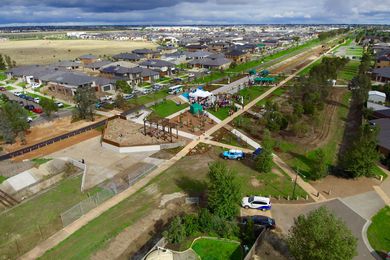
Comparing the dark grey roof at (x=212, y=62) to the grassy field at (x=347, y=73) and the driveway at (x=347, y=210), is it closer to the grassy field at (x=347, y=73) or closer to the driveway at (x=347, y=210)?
the grassy field at (x=347, y=73)

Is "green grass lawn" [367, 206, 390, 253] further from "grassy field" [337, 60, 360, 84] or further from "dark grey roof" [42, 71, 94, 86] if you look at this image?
"dark grey roof" [42, 71, 94, 86]

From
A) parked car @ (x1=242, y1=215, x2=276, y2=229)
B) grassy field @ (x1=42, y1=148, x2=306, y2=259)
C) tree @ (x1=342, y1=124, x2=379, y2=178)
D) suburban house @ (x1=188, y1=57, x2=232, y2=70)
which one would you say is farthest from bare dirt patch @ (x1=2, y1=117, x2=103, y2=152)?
suburban house @ (x1=188, y1=57, x2=232, y2=70)

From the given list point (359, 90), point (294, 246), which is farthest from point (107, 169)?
point (359, 90)

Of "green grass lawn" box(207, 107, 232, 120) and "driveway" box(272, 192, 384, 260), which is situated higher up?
"green grass lawn" box(207, 107, 232, 120)

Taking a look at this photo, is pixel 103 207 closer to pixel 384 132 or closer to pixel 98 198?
pixel 98 198

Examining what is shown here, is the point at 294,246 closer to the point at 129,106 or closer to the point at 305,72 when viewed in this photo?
the point at 129,106

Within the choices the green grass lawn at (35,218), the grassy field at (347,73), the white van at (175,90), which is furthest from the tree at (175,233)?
the grassy field at (347,73)

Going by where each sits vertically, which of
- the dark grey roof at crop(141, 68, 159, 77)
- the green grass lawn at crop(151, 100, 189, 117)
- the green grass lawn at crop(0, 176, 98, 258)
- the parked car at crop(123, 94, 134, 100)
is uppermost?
the dark grey roof at crop(141, 68, 159, 77)
